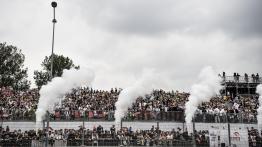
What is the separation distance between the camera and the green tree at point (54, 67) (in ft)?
224

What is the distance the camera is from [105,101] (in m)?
39.2

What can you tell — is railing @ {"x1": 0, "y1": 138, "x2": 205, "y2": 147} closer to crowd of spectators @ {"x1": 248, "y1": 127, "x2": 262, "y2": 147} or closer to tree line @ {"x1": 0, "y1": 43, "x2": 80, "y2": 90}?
crowd of spectators @ {"x1": 248, "y1": 127, "x2": 262, "y2": 147}

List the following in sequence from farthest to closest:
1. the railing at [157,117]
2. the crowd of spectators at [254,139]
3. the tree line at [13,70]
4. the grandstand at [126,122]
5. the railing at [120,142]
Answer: the tree line at [13,70]
the railing at [157,117]
the crowd of spectators at [254,139]
the grandstand at [126,122]
the railing at [120,142]

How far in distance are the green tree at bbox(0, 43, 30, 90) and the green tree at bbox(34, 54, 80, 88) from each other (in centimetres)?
222

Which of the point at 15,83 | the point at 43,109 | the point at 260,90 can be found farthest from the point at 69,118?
the point at 15,83

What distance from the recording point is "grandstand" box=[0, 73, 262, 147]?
27983 millimetres

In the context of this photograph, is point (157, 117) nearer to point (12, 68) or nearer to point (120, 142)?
point (120, 142)

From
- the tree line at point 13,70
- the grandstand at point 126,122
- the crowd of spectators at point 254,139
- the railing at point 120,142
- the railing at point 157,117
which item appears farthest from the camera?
the tree line at point 13,70

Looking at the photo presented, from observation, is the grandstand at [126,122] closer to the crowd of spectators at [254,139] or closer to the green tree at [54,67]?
the crowd of spectators at [254,139]

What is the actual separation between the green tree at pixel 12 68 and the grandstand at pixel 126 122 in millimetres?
24236

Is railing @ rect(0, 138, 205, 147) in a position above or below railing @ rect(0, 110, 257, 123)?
below

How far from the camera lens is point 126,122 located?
1342 inches

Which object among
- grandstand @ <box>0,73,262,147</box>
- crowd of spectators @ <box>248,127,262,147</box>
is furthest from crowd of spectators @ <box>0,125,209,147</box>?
crowd of spectators @ <box>248,127,262,147</box>

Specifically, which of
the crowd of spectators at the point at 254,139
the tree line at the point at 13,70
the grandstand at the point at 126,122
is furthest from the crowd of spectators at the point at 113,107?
the tree line at the point at 13,70
